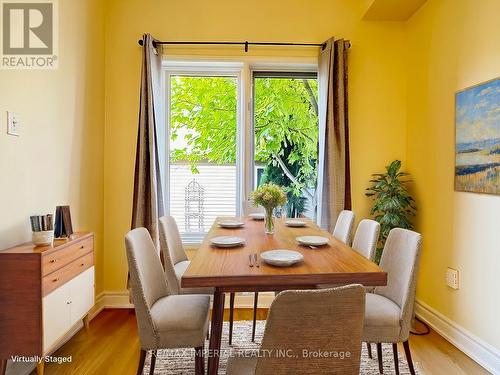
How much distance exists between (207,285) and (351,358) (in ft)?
1.91

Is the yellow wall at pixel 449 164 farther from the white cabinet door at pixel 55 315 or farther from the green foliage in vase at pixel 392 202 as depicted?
the white cabinet door at pixel 55 315

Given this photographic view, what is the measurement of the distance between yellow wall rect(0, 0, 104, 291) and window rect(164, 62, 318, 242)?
2.33 feet

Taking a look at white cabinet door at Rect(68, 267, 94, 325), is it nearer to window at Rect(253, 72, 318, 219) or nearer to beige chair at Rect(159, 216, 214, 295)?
beige chair at Rect(159, 216, 214, 295)

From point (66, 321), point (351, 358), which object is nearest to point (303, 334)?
point (351, 358)

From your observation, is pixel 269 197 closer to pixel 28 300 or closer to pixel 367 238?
pixel 367 238

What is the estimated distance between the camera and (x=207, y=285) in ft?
4.26

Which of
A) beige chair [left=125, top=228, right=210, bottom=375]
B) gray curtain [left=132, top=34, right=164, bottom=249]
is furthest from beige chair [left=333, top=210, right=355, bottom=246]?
gray curtain [left=132, top=34, right=164, bottom=249]

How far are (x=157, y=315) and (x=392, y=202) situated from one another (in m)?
2.19

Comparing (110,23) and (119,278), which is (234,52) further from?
(119,278)

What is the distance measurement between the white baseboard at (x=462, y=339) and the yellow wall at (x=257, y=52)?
3.51 ft

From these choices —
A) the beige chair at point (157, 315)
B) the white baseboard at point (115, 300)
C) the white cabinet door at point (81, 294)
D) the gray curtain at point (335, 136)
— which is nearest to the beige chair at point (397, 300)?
the beige chair at point (157, 315)

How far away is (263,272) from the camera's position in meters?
1.34

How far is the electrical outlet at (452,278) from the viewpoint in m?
2.51

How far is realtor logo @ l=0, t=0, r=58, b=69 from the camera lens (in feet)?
6.25
